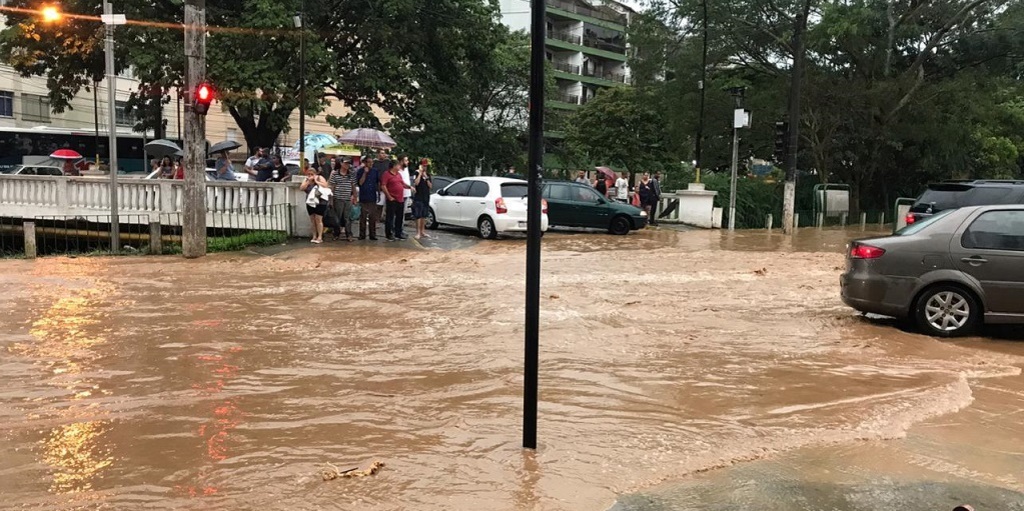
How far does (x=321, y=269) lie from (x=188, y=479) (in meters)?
9.03

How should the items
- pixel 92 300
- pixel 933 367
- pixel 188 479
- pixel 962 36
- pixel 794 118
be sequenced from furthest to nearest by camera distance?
pixel 962 36 → pixel 794 118 → pixel 92 300 → pixel 933 367 → pixel 188 479

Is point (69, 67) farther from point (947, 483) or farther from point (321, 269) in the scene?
point (947, 483)

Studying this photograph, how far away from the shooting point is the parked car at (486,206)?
19.2 metres

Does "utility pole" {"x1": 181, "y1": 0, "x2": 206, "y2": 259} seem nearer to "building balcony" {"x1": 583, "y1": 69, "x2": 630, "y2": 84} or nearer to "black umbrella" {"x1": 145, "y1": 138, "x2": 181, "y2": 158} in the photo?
"black umbrella" {"x1": 145, "y1": 138, "x2": 181, "y2": 158}

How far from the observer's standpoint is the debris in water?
14.8 ft

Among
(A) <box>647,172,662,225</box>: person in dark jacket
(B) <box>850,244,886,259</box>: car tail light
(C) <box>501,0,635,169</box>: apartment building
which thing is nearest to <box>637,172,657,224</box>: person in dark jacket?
(A) <box>647,172,662,225</box>: person in dark jacket

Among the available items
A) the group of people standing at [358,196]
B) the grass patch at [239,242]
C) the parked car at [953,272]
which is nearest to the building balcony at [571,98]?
the group of people standing at [358,196]

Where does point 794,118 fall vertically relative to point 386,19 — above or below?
below

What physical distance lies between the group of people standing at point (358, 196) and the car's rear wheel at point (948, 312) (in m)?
11.2

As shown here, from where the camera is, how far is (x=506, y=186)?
64.2 feet

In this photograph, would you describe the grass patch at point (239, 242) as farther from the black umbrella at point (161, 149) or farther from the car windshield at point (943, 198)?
the car windshield at point (943, 198)

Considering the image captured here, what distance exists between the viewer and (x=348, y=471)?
457 centimetres

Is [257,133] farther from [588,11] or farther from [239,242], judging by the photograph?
[588,11]

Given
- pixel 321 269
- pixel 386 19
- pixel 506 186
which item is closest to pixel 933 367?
pixel 321 269
